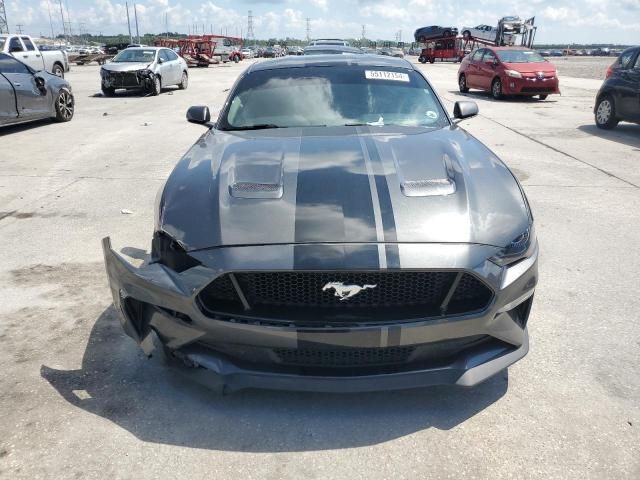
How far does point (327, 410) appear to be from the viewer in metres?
2.55

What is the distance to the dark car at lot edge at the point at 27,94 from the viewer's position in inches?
372

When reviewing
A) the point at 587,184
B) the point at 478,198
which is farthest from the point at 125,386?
the point at 587,184

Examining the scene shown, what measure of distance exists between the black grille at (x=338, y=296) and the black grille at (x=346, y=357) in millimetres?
153

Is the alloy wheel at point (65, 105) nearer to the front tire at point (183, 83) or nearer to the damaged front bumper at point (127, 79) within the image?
the damaged front bumper at point (127, 79)

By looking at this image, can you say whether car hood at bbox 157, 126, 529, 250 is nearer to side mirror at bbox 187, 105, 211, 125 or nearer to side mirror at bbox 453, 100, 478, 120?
side mirror at bbox 187, 105, 211, 125

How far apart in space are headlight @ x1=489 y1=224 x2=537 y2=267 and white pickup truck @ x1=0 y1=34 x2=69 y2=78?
1610 centimetres

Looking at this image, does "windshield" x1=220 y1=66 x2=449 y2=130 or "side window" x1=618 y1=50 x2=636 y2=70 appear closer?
"windshield" x1=220 y1=66 x2=449 y2=130

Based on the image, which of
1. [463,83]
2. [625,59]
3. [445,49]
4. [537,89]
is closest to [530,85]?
[537,89]

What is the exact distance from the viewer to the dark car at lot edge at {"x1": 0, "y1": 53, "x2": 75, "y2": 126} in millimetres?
9445

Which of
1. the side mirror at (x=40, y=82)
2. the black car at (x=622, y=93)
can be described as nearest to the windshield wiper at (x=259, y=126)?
the side mirror at (x=40, y=82)

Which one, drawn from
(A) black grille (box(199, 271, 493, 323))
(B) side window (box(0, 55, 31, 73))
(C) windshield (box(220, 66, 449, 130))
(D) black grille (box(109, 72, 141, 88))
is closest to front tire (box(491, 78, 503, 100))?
(D) black grille (box(109, 72, 141, 88))

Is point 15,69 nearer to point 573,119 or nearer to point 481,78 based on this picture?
point 573,119

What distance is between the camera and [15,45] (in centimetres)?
1659

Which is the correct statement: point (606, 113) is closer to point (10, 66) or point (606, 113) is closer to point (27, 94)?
point (27, 94)
